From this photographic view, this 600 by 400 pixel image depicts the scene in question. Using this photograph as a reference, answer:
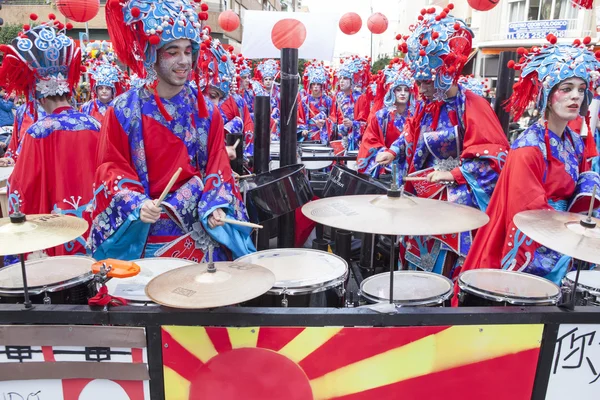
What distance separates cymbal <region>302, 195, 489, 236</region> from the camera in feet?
5.45

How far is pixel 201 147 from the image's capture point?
2.47 metres

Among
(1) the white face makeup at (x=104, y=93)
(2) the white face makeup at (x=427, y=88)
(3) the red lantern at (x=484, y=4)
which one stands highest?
(3) the red lantern at (x=484, y=4)

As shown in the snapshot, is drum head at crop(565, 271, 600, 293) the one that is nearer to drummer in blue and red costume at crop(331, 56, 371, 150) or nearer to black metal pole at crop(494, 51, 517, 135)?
black metal pole at crop(494, 51, 517, 135)

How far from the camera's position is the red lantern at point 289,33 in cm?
515

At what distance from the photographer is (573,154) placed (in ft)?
8.49

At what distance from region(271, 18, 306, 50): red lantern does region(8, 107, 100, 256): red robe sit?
8.83 ft

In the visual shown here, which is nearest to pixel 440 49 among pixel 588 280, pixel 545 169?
pixel 545 169

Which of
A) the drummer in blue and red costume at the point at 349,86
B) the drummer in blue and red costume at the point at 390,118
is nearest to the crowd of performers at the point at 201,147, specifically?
the drummer in blue and red costume at the point at 390,118

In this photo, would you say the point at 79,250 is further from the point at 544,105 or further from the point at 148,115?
the point at 544,105

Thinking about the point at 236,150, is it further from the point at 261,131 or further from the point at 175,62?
the point at 175,62

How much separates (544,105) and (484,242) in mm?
792

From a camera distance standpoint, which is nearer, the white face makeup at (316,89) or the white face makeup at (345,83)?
the white face makeup at (345,83)

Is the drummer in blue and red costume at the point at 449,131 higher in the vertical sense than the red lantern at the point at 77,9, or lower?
lower

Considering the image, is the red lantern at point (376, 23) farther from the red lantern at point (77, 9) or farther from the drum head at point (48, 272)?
the drum head at point (48, 272)
